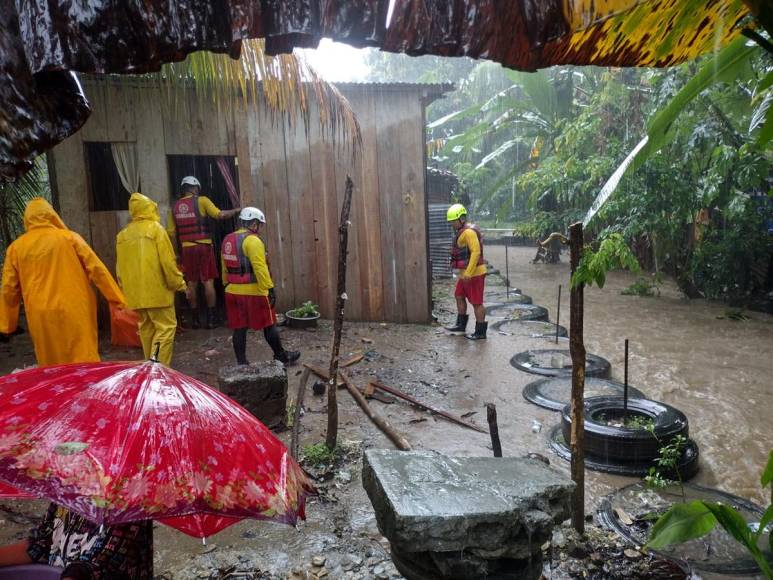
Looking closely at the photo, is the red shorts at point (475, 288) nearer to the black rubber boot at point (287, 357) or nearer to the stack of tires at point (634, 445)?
the black rubber boot at point (287, 357)

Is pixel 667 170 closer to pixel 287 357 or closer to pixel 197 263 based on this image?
pixel 287 357

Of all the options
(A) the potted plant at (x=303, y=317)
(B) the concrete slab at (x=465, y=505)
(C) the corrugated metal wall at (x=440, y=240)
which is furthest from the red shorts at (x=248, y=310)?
(C) the corrugated metal wall at (x=440, y=240)

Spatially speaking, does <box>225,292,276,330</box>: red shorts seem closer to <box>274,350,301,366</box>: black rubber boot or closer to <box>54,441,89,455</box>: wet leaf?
<box>274,350,301,366</box>: black rubber boot

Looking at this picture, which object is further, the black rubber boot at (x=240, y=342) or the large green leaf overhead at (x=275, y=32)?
the black rubber boot at (x=240, y=342)

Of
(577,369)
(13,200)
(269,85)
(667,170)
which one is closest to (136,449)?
(577,369)

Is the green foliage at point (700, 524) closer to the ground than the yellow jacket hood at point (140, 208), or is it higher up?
closer to the ground

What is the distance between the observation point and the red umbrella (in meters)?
1.52

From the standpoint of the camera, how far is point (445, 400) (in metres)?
6.07

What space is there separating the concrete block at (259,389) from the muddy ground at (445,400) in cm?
24

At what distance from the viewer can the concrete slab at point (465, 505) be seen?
2.51 metres

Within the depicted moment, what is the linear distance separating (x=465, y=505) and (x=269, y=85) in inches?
211

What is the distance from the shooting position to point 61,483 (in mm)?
1501

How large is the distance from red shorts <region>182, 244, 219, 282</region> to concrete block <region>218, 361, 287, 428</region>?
342cm

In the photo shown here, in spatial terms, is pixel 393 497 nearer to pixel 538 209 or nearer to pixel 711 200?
pixel 711 200
